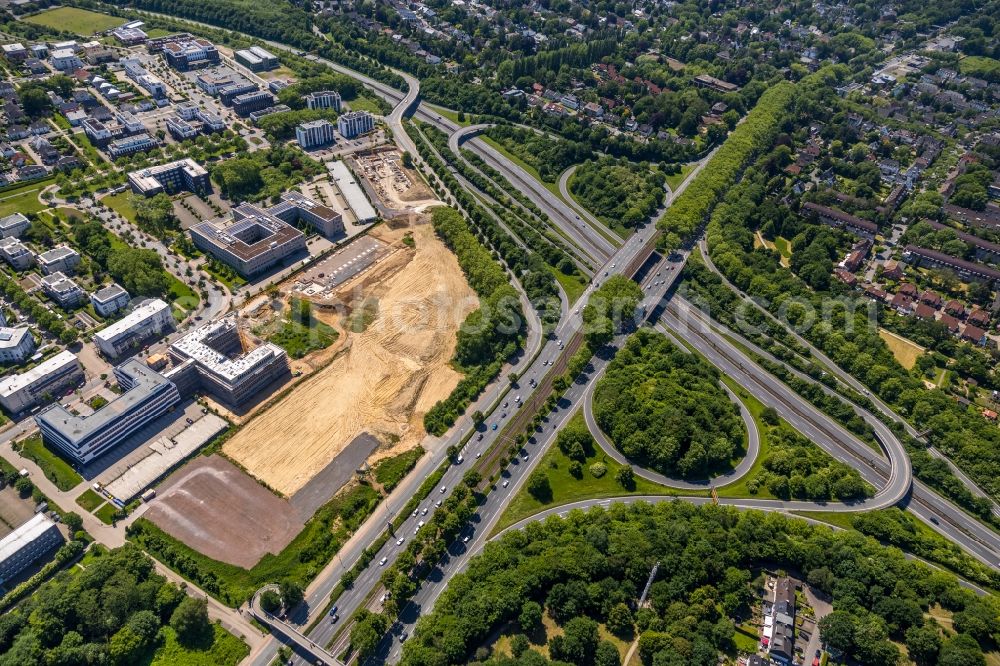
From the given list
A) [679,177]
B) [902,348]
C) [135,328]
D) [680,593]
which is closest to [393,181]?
[135,328]

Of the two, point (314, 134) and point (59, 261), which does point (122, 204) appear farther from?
point (314, 134)

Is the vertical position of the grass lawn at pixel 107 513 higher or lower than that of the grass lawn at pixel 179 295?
lower

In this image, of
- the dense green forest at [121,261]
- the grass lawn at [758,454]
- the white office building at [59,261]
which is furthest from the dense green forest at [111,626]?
the grass lawn at [758,454]

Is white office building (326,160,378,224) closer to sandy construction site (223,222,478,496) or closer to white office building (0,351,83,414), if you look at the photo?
sandy construction site (223,222,478,496)

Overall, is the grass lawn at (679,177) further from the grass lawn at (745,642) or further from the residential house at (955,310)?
the grass lawn at (745,642)

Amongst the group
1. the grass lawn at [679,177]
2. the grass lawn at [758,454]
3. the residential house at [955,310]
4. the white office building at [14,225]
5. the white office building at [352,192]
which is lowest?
A: the white office building at [14,225]

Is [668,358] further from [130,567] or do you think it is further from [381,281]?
[130,567]

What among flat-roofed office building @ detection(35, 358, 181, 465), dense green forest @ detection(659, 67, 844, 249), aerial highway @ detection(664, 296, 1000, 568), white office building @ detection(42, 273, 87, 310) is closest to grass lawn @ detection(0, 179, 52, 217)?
white office building @ detection(42, 273, 87, 310)
